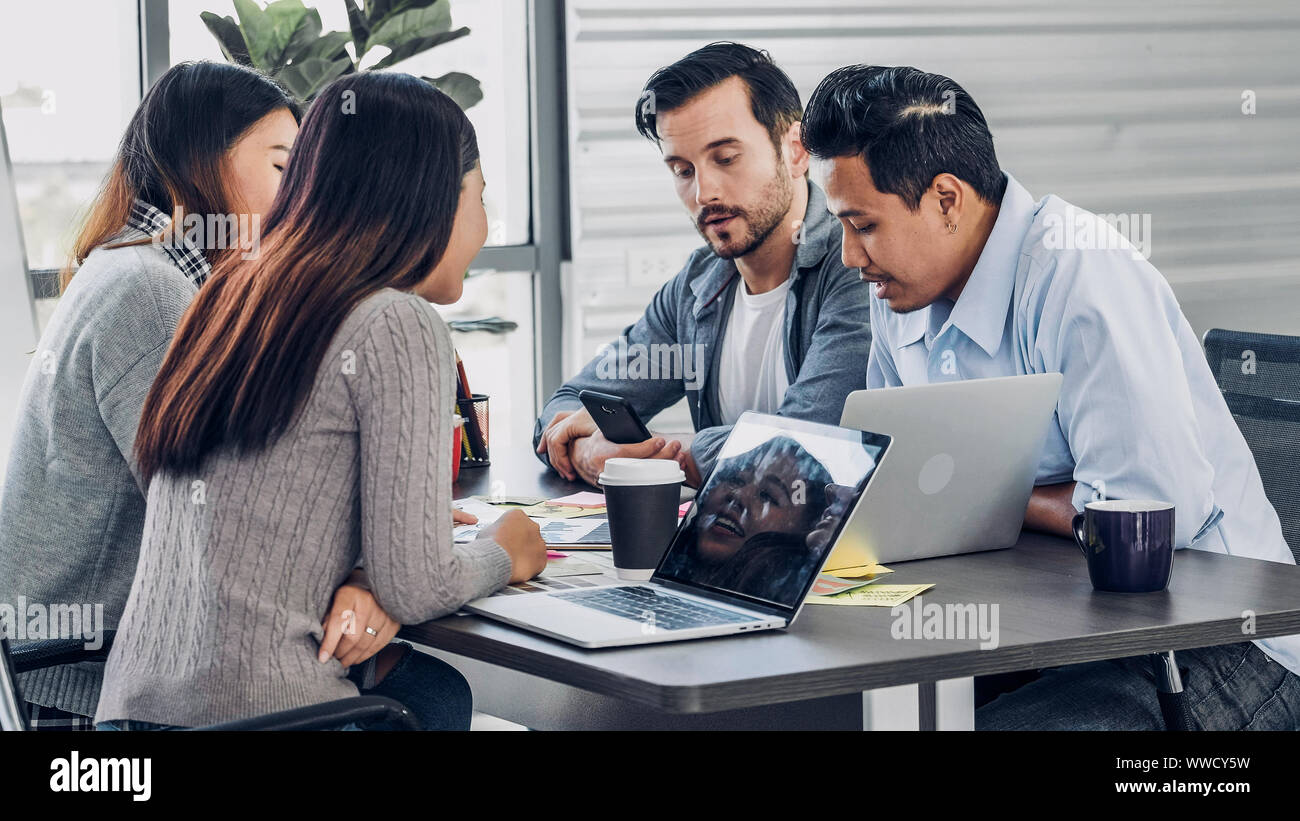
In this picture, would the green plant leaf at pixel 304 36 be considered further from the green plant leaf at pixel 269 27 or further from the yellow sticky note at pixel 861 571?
the yellow sticky note at pixel 861 571

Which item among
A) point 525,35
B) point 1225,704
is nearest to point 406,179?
point 1225,704

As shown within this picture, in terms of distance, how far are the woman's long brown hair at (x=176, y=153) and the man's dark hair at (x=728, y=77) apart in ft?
2.86

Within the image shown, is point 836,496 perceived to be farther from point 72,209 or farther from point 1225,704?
point 72,209

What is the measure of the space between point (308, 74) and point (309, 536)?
1.98 m

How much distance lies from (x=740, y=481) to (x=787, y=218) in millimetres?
1141

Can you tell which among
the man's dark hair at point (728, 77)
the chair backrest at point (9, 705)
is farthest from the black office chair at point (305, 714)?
the man's dark hair at point (728, 77)

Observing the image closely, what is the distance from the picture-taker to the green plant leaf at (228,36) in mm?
2992

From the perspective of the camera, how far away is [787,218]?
2.54 meters

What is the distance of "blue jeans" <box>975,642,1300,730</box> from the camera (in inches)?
60.6

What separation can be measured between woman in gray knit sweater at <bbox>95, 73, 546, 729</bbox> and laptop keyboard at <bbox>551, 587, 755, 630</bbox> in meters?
0.11

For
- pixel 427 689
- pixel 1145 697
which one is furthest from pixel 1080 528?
pixel 427 689

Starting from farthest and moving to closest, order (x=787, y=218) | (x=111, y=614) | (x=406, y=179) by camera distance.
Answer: (x=787, y=218)
(x=111, y=614)
(x=406, y=179)

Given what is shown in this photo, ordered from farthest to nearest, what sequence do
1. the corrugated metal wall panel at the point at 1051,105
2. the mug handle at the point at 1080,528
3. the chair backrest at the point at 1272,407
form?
the corrugated metal wall panel at the point at 1051,105
the chair backrest at the point at 1272,407
the mug handle at the point at 1080,528

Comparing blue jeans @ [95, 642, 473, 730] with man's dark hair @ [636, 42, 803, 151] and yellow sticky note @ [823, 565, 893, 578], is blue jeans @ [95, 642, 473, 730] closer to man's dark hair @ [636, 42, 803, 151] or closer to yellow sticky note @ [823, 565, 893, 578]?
yellow sticky note @ [823, 565, 893, 578]
